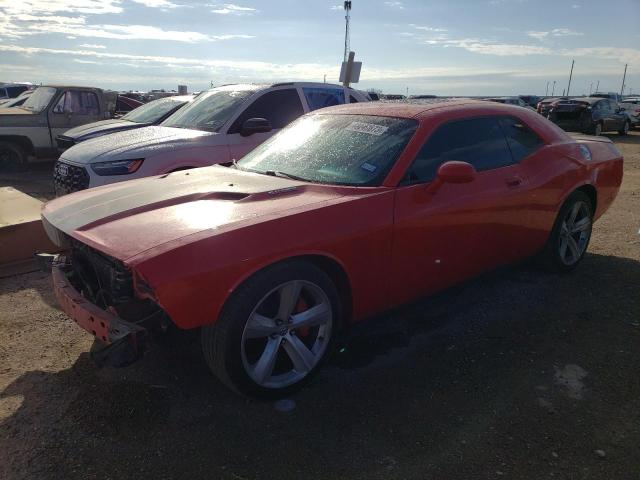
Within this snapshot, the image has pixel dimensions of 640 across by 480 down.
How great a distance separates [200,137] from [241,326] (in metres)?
4.02

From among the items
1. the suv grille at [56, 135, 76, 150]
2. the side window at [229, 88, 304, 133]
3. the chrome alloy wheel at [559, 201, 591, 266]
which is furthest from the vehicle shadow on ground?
the suv grille at [56, 135, 76, 150]

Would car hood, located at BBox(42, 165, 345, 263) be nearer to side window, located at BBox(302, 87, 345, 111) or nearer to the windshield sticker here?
the windshield sticker

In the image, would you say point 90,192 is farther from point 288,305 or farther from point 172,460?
point 172,460

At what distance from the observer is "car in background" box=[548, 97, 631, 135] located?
1969 cm

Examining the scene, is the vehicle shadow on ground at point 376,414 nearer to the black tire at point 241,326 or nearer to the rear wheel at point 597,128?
the black tire at point 241,326

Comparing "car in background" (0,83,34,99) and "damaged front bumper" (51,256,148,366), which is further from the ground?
"car in background" (0,83,34,99)

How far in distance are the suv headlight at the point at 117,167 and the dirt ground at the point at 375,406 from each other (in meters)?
1.99

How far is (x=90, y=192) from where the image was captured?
3.62 meters

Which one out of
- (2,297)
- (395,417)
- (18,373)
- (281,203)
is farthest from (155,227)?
(2,297)

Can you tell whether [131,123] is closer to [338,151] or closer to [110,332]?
[338,151]

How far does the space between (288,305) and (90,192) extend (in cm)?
183

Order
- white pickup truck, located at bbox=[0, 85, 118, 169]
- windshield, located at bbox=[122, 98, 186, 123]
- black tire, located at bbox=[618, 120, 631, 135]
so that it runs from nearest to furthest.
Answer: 1. windshield, located at bbox=[122, 98, 186, 123]
2. white pickup truck, located at bbox=[0, 85, 118, 169]
3. black tire, located at bbox=[618, 120, 631, 135]

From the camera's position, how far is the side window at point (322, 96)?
22.5ft

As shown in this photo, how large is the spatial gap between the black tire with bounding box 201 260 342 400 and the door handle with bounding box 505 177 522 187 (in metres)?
1.85
